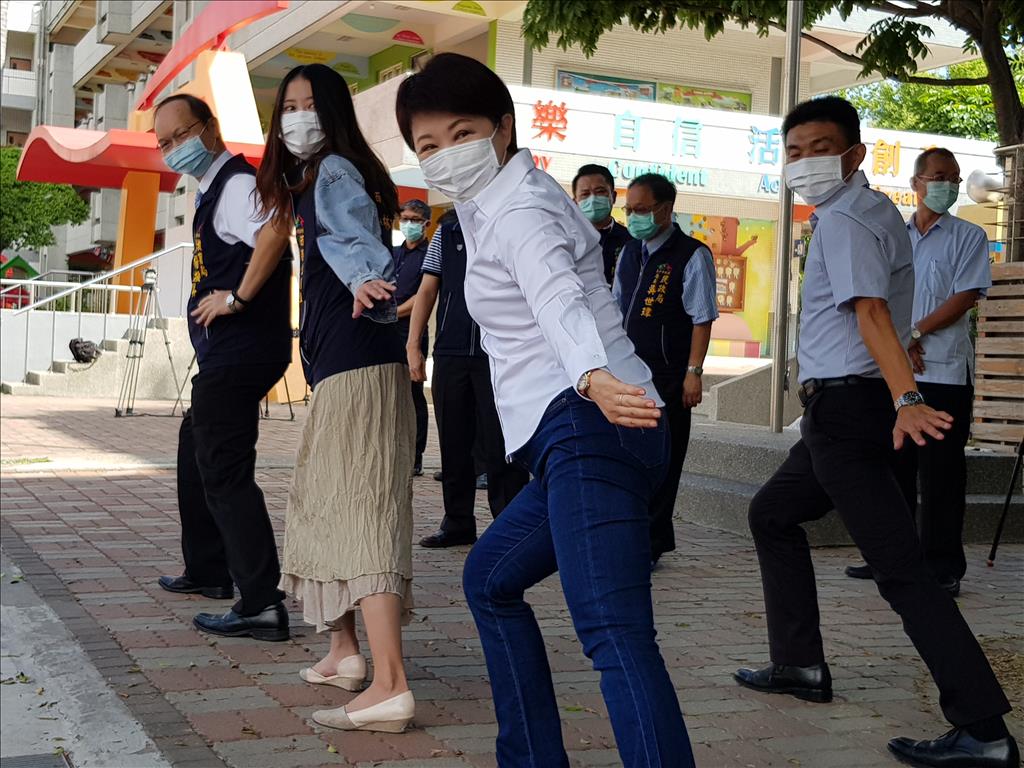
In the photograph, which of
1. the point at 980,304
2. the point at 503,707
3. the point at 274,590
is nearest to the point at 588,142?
the point at 980,304

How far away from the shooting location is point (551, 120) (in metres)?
22.8

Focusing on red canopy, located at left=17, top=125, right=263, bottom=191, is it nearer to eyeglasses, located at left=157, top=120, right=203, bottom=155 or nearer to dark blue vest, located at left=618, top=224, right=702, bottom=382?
dark blue vest, located at left=618, top=224, right=702, bottom=382

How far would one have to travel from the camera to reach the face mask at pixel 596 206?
7633 mm

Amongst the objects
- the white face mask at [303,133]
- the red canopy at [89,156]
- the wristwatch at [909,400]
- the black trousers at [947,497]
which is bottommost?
the black trousers at [947,497]

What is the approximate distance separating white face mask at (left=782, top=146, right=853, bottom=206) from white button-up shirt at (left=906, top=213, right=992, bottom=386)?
237cm

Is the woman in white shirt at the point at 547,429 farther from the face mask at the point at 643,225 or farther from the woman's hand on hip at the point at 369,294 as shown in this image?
the face mask at the point at 643,225

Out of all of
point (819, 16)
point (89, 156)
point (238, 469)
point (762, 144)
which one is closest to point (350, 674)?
point (238, 469)

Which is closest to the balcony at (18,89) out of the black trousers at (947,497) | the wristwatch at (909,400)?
the black trousers at (947,497)

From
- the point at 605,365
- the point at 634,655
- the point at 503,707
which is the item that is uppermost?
the point at 605,365

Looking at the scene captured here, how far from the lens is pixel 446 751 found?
3.85m

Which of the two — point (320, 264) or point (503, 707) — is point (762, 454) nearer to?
point (320, 264)

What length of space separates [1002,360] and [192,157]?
Answer: 5.72 metres

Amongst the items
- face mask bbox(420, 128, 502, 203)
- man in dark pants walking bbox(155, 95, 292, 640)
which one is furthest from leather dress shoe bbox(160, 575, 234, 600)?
face mask bbox(420, 128, 502, 203)

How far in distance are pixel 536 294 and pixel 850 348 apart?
163 centimetres
